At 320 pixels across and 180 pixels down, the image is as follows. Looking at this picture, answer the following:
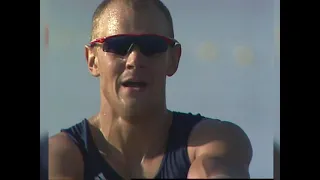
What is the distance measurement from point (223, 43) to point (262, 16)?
0.35 m

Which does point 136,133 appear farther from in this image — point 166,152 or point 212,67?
point 212,67

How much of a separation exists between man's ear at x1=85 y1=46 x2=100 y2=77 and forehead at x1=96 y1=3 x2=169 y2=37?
0.51 ft

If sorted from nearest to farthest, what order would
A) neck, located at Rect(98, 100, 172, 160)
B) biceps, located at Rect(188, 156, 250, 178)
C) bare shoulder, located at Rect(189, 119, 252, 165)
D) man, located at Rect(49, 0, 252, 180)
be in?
1. biceps, located at Rect(188, 156, 250, 178)
2. bare shoulder, located at Rect(189, 119, 252, 165)
3. man, located at Rect(49, 0, 252, 180)
4. neck, located at Rect(98, 100, 172, 160)

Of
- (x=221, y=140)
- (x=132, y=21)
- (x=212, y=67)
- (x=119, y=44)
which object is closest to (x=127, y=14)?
(x=132, y=21)

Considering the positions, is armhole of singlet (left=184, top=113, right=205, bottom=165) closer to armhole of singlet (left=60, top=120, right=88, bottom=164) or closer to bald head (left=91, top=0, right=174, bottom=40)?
bald head (left=91, top=0, right=174, bottom=40)

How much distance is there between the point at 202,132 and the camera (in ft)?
14.6

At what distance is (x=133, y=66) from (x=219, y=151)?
0.85m

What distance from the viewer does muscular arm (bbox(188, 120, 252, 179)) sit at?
4.17 metres

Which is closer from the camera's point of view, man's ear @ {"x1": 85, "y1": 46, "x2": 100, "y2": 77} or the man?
the man

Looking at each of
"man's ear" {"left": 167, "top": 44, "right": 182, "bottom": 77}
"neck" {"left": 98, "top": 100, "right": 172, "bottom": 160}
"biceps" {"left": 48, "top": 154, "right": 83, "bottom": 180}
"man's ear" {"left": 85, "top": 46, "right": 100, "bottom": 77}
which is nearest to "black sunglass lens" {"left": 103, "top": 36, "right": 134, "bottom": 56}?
"man's ear" {"left": 85, "top": 46, "right": 100, "bottom": 77}

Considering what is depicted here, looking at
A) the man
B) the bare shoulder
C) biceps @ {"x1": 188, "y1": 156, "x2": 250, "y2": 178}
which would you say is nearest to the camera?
biceps @ {"x1": 188, "y1": 156, "x2": 250, "y2": 178}
